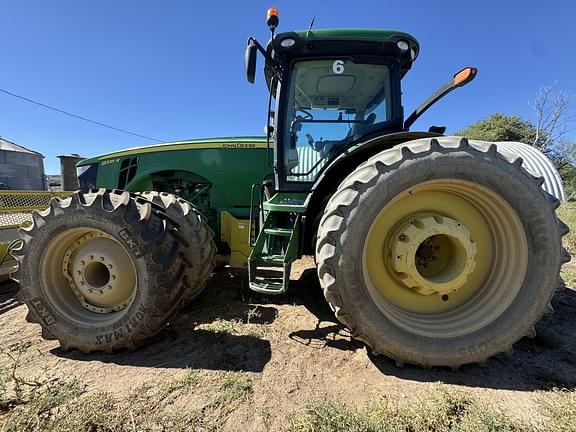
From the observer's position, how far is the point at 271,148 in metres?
3.51

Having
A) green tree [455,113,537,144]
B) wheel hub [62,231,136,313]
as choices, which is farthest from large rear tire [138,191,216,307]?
green tree [455,113,537,144]

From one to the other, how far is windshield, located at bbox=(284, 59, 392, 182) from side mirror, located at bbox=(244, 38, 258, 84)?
45cm

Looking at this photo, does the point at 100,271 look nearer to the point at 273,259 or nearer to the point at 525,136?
the point at 273,259

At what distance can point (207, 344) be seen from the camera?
239cm

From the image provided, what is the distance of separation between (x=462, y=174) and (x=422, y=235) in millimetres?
467

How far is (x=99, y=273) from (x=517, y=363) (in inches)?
124

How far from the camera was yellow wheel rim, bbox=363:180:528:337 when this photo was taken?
82.7 inches

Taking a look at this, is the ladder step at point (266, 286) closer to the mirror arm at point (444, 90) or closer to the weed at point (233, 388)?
the weed at point (233, 388)

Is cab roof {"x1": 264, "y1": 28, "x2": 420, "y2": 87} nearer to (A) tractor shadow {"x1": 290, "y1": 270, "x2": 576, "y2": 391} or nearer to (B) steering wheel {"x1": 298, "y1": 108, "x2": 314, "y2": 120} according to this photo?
(B) steering wheel {"x1": 298, "y1": 108, "x2": 314, "y2": 120}

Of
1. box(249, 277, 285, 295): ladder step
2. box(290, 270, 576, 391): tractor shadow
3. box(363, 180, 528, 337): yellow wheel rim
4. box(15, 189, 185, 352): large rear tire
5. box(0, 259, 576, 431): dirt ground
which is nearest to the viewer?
box(0, 259, 576, 431): dirt ground

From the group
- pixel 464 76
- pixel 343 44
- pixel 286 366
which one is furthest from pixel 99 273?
pixel 464 76

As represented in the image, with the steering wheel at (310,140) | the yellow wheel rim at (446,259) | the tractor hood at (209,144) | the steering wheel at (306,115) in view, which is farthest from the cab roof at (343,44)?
the yellow wheel rim at (446,259)

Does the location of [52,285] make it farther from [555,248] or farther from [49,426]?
[555,248]

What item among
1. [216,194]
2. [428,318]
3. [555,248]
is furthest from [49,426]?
[555,248]
